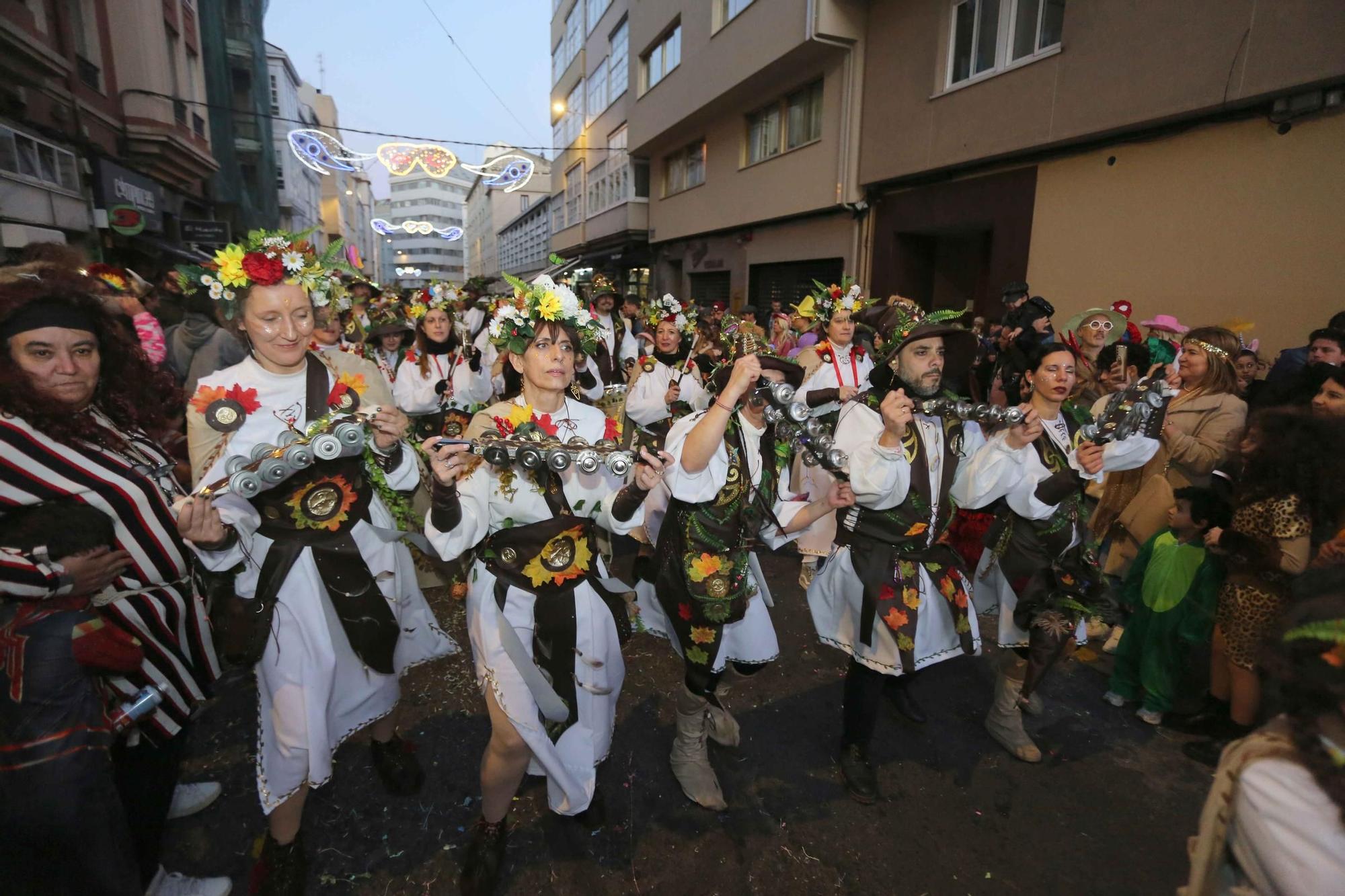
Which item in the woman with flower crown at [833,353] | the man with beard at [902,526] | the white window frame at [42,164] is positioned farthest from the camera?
the white window frame at [42,164]

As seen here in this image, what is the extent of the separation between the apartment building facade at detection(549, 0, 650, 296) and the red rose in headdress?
62.5 feet

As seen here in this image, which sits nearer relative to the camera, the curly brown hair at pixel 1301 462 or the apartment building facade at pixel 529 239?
the curly brown hair at pixel 1301 462

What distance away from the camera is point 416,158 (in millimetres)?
14727

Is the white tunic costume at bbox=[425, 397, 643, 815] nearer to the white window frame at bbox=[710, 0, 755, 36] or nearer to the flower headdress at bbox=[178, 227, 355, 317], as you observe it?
the flower headdress at bbox=[178, 227, 355, 317]

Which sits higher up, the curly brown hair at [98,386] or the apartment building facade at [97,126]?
the apartment building facade at [97,126]

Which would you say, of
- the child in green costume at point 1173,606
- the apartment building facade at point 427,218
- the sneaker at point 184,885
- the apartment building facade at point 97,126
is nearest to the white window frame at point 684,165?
the apartment building facade at point 97,126

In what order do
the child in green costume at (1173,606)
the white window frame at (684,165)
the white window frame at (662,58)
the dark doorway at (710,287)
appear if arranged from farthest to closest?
the dark doorway at (710,287) < the white window frame at (684,165) < the white window frame at (662,58) < the child in green costume at (1173,606)

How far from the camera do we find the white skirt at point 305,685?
240 centimetres

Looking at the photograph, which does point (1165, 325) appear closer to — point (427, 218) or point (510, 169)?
point (510, 169)

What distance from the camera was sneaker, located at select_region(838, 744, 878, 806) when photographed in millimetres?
3041

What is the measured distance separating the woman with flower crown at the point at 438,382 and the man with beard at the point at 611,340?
5.97 feet

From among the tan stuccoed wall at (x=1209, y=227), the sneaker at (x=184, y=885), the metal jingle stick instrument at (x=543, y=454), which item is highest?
the tan stuccoed wall at (x=1209, y=227)

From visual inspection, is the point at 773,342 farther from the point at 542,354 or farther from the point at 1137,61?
the point at 542,354

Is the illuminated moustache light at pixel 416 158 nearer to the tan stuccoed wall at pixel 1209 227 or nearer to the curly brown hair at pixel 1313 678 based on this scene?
the tan stuccoed wall at pixel 1209 227
